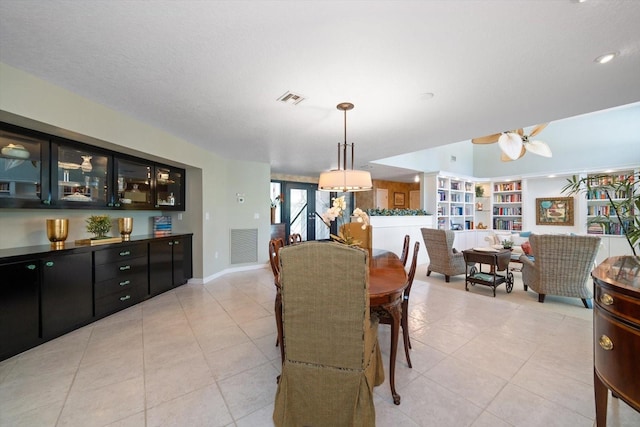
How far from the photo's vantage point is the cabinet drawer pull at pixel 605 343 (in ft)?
4.05

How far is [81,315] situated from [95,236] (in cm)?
103

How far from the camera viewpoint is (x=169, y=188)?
4.16 m

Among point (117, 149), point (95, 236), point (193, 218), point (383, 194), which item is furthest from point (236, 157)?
point (383, 194)

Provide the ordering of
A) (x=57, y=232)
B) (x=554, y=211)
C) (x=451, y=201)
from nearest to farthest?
1. (x=57, y=232)
2. (x=554, y=211)
3. (x=451, y=201)

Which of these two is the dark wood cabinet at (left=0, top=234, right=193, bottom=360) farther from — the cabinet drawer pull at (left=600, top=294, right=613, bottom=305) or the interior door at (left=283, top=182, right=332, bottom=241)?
the cabinet drawer pull at (left=600, top=294, right=613, bottom=305)

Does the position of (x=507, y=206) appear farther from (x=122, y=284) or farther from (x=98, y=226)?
(x=98, y=226)

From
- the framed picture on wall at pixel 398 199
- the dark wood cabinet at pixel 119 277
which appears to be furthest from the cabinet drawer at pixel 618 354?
the framed picture on wall at pixel 398 199

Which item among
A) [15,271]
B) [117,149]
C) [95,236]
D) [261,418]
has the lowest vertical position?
[261,418]

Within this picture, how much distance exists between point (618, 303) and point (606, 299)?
8 centimetres

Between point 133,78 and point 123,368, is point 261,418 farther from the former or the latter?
point 133,78

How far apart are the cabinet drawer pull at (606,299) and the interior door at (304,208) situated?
20.8ft

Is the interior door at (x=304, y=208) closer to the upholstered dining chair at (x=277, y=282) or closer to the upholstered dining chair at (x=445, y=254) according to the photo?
the upholstered dining chair at (x=445, y=254)

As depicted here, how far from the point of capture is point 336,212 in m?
2.27

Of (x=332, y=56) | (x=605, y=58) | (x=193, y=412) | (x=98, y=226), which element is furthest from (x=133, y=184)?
(x=605, y=58)
